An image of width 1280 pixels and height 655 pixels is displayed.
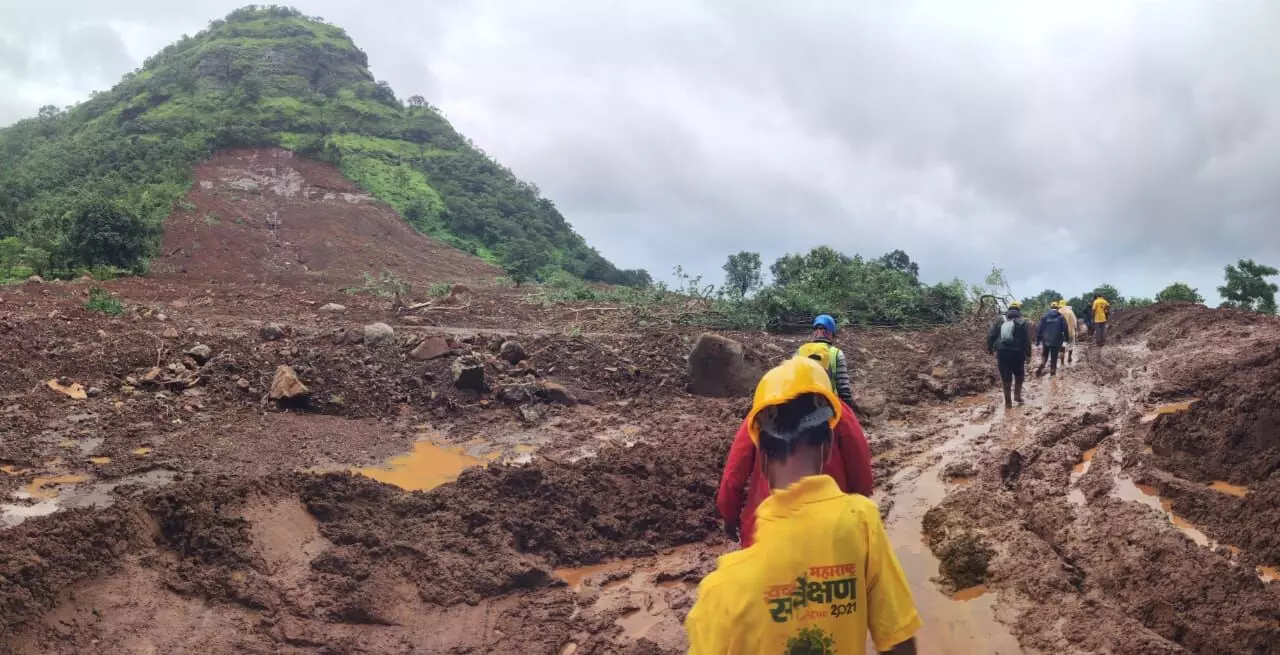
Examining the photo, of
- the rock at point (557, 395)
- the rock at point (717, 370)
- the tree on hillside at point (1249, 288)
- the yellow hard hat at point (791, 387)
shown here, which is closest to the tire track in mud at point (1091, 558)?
the yellow hard hat at point (791, 387)

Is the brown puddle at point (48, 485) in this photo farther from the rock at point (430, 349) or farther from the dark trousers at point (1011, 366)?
the dark trousers at point (1011, 366)

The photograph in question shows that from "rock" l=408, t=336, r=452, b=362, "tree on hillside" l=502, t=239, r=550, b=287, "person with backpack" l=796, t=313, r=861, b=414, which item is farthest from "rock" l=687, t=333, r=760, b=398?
"tree on hillside" l=502, t=239, r=550, b=287

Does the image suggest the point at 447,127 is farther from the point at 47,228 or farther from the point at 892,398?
the point at 892,398

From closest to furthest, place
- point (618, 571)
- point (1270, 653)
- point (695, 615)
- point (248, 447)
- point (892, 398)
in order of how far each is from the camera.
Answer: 1. point (695, 615)
2. point (1270, 653)
3. point (618, 571)
4. point (248, 447)
5. point (892, 398)

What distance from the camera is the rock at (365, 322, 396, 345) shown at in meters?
11.8

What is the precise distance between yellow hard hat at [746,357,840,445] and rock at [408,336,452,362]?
10.2 m

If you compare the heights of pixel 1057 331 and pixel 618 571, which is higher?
pixel 1057 331

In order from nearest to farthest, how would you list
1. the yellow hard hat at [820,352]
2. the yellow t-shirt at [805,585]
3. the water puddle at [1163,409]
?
the yellow t-shirt at [805,585]
the yellow hard hat at [820,352]
the water puddle at [1163,409]

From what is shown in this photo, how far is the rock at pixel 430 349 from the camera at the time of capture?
1134 centimetres

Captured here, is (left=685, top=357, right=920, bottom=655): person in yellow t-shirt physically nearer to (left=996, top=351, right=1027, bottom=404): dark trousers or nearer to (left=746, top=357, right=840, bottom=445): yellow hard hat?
(left=746, top=357, right=840, bottom=445): yellow hard hat

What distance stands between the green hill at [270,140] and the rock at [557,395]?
2088 cm

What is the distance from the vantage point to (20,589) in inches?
149

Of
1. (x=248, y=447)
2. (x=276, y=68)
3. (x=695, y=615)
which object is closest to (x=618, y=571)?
(x=695, y=615)

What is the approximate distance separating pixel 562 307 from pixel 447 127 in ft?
161
